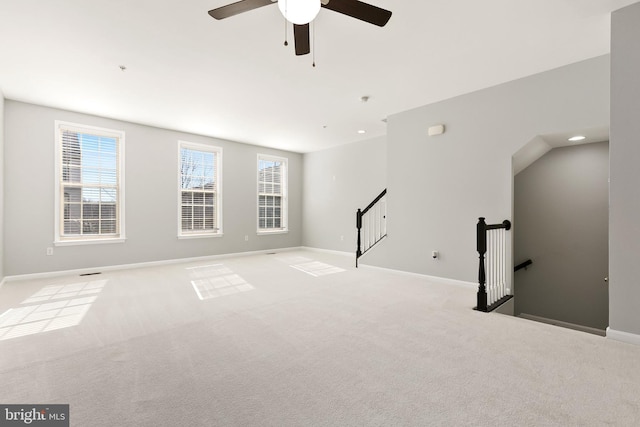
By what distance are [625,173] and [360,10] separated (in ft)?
8.50

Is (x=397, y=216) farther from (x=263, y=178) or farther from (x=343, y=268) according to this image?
(x=263, y=178)

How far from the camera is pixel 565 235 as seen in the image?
4273 millimetres

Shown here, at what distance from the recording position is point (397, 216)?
483 cm

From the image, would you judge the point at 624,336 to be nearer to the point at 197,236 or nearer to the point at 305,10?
the point at 305,10

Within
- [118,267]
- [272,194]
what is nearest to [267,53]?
[118,267]

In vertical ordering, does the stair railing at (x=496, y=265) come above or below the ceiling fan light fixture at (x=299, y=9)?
below

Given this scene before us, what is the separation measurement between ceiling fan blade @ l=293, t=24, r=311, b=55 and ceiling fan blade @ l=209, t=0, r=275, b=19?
248 millimetres

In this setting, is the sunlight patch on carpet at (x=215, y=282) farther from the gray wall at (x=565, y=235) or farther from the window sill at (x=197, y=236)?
the gray wall at (x=565, y=235)

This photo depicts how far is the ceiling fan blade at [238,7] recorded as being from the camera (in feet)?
6.24

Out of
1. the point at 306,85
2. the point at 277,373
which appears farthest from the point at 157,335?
the point at 306,85

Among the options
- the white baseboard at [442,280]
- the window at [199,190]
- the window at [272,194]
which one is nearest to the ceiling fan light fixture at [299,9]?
the white baseboard at [442,280]

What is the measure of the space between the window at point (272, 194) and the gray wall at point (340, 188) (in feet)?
2.12

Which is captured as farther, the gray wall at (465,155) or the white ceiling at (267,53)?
the gray wall at (465,155)

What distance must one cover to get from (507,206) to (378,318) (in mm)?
2334
